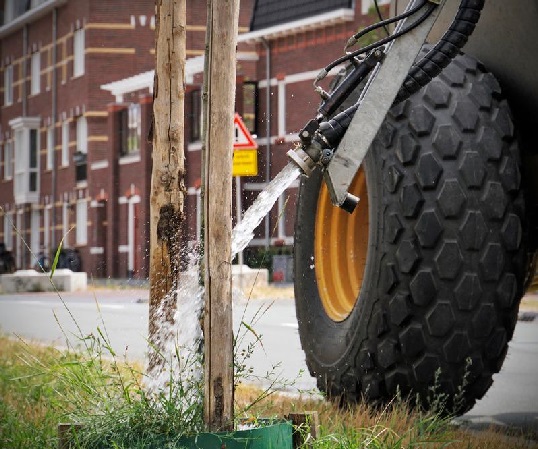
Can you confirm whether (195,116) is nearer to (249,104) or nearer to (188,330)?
(249,104)

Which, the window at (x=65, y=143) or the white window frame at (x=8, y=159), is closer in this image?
the window at (x=65, y=143)

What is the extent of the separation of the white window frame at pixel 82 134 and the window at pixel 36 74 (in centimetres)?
527

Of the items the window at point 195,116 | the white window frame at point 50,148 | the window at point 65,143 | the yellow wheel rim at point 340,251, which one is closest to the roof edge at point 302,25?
the window at point 195,116

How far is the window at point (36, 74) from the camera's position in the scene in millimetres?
53625

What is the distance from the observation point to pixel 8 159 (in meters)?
58.4

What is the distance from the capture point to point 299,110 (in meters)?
37.6

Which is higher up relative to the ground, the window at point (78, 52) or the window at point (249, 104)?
the window at point (78, 52)

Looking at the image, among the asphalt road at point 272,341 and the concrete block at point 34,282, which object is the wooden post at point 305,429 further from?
the concrete block at point 34,282

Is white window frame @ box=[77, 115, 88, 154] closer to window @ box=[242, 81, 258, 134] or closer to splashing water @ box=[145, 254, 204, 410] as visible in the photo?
window @ box=[242, 81, 258, 134]

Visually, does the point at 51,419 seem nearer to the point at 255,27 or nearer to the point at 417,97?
the point at 417,97

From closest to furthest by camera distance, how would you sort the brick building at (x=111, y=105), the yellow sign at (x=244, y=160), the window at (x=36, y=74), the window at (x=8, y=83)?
1. the yellow sign at (x=244, y=160)
2. the brick building at (x=111, y=105)
3. the window at (x=36, y=74)
4. the window at (x=8, y=83)

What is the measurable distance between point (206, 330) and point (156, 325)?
758 mm

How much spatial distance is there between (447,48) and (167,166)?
108cm

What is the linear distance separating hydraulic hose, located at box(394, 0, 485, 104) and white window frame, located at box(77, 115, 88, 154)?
43.4 meters
